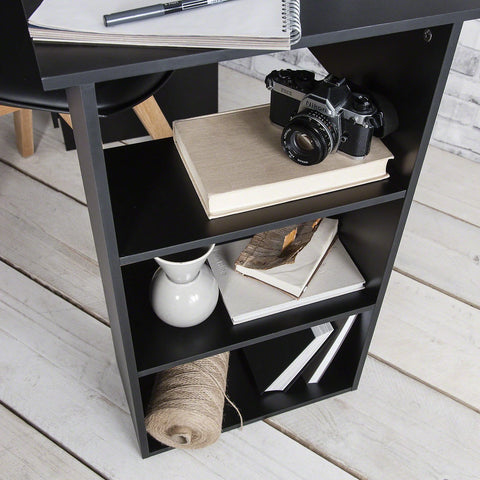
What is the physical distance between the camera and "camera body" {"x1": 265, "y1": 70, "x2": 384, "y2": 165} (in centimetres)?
79

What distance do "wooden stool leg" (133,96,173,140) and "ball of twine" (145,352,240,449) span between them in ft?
1.88

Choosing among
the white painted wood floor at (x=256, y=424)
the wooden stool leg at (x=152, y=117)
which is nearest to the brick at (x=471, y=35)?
the white painted wood floor at (x=256, y=424)

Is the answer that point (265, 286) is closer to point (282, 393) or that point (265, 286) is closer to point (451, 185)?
point (282, 393)

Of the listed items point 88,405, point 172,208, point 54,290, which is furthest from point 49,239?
point 172,208

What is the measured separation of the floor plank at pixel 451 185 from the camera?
5.25ft

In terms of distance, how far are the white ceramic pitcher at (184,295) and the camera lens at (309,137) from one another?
21 cm

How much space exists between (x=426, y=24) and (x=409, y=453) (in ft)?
2.54

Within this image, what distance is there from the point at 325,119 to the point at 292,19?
175 millimetres

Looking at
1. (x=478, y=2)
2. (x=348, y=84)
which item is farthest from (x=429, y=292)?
(x=478, y=2)

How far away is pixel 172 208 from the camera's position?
830 millimetres

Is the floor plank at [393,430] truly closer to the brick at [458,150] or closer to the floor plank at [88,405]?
the floor plank at [88,405]

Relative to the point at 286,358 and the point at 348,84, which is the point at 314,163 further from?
the point at 286,358

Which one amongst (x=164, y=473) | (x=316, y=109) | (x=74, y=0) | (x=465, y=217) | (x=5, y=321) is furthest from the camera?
(x=465, y=217)

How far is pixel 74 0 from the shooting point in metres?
0.67
